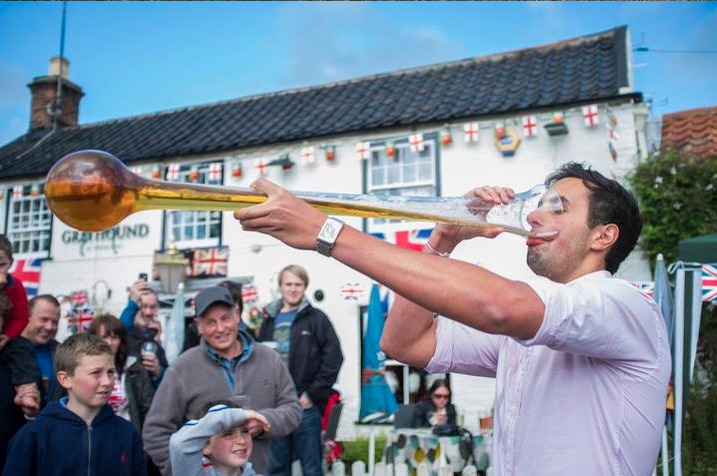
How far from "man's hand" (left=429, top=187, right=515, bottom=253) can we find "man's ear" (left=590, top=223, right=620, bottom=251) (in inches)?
9.5

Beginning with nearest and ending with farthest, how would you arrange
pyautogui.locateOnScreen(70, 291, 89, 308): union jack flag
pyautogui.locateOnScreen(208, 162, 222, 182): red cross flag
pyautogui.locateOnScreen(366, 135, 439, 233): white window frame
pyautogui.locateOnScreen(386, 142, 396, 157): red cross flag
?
pyautogui.locateOnScreen(366, 135, 439, 233): white window frame → pyautogui.locateOnScreen(386, 142, 396, 157): red cross flag → pyautogui.locateOnScreen(208, 162, 222, 182): red cross flag → pyautogui.locateOnScreen(70, 291, 89, 308): union jack flag

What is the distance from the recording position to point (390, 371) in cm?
1183

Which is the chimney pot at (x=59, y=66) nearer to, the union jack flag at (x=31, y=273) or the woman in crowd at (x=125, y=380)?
the union jack flag at (x=31, y=273)

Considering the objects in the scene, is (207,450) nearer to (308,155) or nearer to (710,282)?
(710,282)

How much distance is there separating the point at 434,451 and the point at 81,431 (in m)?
3.82

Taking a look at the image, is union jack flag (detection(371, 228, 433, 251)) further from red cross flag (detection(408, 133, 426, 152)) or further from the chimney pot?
the chimney pot

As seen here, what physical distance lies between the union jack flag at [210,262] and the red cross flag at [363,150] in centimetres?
309

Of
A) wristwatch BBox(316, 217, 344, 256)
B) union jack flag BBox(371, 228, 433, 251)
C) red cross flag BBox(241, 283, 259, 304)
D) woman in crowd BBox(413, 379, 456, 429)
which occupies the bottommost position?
woman in crowd BBox(413, 379, 456, 429)

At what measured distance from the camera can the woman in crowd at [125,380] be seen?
15.7 feet

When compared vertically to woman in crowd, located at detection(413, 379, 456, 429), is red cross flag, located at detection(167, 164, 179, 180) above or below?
above

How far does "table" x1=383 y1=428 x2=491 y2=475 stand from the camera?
627 cm

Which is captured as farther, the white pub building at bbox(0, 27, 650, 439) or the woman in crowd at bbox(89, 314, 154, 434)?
the white pub building at bbox(0, 27, 650, 439)

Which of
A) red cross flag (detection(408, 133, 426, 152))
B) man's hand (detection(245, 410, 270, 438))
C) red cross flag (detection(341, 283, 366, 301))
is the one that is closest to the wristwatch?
man's hand (detection(245, 410, 270, 438))

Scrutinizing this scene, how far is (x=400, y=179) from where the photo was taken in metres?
12.4
